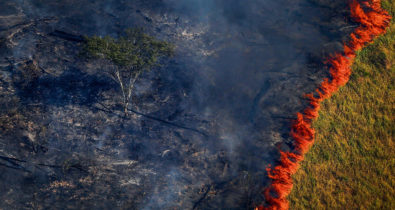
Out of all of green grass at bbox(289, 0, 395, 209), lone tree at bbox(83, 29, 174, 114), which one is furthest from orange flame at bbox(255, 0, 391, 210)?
lone tree at bbox(83, 29, 174, 114)

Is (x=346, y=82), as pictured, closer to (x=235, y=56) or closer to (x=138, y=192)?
(x=235, y=56)

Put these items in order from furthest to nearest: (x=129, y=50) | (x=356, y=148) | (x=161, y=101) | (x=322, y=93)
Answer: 1. (x=322, y=93)
2. (x=161, y=101)
3. (x=356, y=148)
4. (x=129, y=50)

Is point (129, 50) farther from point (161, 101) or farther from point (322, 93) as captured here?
point (322, 93)

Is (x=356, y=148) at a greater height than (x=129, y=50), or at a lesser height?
lesser

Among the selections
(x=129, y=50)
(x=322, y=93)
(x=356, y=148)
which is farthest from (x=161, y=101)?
(x=356, y=148)

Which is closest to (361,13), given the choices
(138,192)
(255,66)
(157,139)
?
(255,66)

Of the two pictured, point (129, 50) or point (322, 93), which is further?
point (322, 93)

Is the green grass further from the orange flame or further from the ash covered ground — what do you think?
the ash covered ground
